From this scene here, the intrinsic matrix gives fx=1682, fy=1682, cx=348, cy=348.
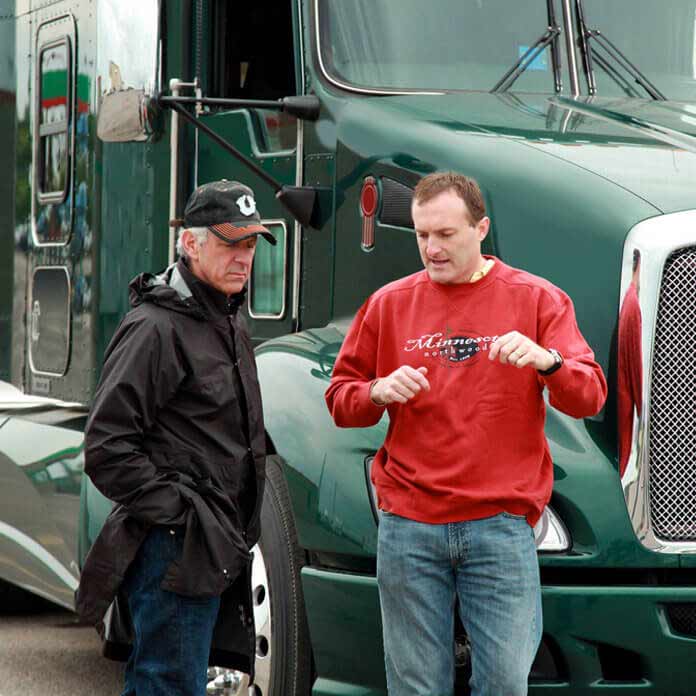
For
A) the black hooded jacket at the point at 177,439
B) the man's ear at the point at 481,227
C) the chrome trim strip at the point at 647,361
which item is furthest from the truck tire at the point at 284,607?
the man's ear at the point at 481,227

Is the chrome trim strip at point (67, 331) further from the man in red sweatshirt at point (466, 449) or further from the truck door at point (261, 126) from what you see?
the man in red sweatshirt at point (466, 449)

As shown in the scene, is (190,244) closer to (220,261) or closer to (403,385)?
(220,261)

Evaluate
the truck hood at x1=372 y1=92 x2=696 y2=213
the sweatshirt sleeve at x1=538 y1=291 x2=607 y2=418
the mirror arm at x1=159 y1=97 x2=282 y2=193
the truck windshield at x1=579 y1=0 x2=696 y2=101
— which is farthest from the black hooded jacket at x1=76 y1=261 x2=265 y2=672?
the truck windshield at x1=579 y1=0 x2=696 y2=101

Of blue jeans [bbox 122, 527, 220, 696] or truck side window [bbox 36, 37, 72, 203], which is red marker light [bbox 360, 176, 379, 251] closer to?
blue jeans [bbox 122, 527, 220, 696]

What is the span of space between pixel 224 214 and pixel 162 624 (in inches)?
41.1

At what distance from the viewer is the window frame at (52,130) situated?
6930 mm

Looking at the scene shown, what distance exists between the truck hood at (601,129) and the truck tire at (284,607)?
1.26 m

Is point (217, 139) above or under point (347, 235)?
above

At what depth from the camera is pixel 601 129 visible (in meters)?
5.26

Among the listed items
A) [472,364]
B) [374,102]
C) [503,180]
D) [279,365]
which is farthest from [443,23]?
[472,364]

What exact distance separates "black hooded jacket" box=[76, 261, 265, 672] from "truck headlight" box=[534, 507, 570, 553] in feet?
2.48

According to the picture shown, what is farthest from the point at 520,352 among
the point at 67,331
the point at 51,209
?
the point at 51,209

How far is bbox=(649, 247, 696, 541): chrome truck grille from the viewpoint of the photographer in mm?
4578

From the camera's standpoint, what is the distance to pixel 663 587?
452 cm
